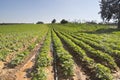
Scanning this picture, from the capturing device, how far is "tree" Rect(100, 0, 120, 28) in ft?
134

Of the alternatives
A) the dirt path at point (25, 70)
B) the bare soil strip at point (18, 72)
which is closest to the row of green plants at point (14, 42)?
the dirt path at point (25, 70)

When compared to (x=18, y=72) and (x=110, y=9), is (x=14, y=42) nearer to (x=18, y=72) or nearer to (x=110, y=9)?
(x=18, y=72)

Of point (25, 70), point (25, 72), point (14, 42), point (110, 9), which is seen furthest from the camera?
point (110, 9)

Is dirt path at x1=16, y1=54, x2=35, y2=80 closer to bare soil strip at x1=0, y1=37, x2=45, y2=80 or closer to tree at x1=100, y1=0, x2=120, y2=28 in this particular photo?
bare soil strip at x1=0, y1=37, x2=45, y2=80

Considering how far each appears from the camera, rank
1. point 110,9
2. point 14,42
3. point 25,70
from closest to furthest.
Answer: point 25,70
point 14,42
point 110,9

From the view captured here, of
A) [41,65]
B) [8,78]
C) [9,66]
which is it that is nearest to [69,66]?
[41,65]

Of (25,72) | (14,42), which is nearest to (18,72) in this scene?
(25,72)

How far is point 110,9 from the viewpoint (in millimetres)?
41844

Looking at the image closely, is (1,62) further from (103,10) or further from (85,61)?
(103,10)

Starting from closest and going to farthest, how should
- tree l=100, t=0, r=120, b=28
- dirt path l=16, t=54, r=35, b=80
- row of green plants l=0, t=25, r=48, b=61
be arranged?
dirt path l=16, t=54, r=35, b=80, row of green plants l=0, t=25, r=48, b=61, tree l=100, t=0, r=120, b=28

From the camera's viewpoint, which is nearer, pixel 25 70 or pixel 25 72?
pixel 25 72

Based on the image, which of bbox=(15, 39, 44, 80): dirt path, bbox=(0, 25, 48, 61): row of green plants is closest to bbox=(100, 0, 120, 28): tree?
bbox=(0, 25, 48, 61): row of green plants

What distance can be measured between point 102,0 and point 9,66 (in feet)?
118

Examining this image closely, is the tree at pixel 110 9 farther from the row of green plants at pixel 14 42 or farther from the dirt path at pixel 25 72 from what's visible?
the dirt path at pixel 25 72
